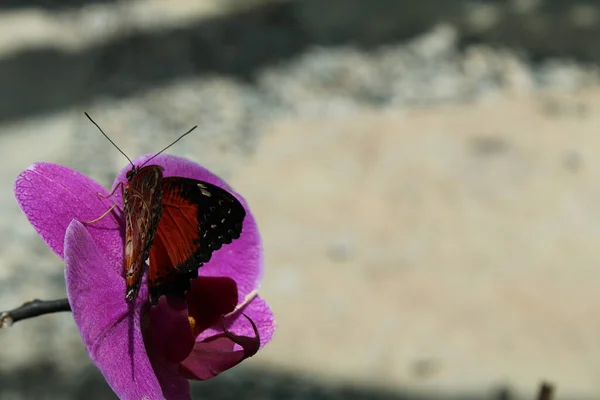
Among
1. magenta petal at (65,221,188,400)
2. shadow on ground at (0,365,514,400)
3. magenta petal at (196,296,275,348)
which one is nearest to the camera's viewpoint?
magenta petal at (65,221,188,400)

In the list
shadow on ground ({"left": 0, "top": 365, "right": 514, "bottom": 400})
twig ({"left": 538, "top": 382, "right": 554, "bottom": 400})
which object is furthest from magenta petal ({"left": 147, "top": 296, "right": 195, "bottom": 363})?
shadow on ground ({"left": 0, "top": 365, "right": 514, "bottom": 400})

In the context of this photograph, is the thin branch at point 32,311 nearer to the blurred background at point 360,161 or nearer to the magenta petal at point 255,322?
the magenta petal at point 255,322

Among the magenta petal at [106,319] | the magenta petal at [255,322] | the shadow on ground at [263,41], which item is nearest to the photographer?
the magenta petal at [106,319]

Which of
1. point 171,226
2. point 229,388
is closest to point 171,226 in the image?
point 171,226

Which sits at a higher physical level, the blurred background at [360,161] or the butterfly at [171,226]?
the blurred background at [360,161]

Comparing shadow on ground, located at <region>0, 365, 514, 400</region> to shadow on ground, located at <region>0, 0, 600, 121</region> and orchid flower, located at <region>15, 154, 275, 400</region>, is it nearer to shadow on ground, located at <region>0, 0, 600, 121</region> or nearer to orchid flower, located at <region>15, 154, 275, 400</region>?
shadow on ground, located at <region>0, 0, 600, 121</region>

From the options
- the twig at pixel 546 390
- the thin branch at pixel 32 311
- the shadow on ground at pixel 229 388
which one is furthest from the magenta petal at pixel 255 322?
the shadow on ground at pixel 229 388
